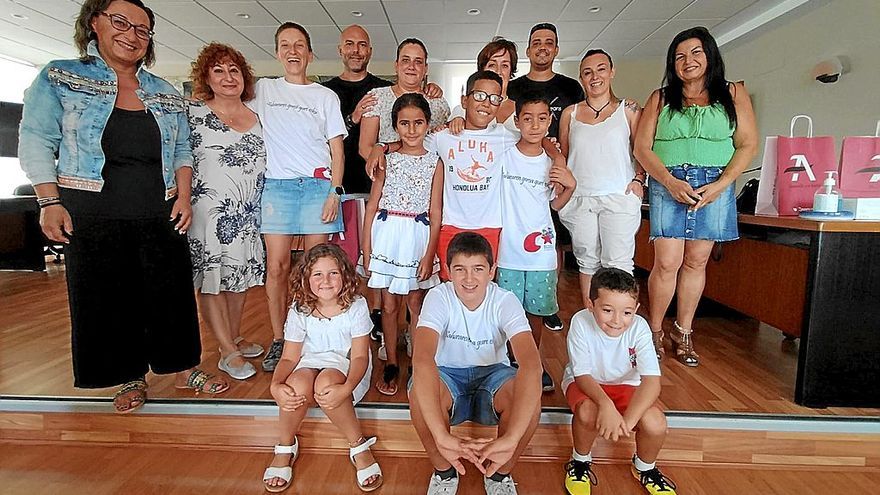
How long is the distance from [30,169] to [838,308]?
285 centimetres

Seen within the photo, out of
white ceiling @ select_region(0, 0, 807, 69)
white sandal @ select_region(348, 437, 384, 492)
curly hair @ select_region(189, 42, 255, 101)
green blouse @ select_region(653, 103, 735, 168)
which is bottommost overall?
white sandal @ select_region(348, 437, 384, 492)

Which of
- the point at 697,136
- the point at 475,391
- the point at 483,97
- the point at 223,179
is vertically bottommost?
the point at 475,391

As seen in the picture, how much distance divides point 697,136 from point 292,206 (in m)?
1.71

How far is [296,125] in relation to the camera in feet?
6.62

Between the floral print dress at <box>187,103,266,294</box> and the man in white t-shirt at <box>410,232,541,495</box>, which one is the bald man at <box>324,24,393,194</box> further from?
the man in white t-shirt at <box>410,232,541,495</box>

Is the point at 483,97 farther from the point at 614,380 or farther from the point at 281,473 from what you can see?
the point at 281,473

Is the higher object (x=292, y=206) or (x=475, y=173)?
(x=475, y=173)

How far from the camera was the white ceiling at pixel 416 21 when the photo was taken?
16.5 ft

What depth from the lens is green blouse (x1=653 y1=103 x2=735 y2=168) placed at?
2.06 m

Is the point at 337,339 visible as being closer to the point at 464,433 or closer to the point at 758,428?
the point at 464,433

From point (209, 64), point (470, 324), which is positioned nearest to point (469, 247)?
point (470, 324)

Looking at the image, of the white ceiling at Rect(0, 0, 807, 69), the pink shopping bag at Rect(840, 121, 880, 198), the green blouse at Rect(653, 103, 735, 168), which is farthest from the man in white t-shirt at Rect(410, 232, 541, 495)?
the white ceiling at Rect(0, 0, 807, 69)

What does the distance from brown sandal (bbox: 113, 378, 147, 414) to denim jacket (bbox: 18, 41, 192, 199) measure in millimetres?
760

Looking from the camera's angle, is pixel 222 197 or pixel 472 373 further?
pixel 222 197
